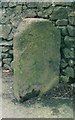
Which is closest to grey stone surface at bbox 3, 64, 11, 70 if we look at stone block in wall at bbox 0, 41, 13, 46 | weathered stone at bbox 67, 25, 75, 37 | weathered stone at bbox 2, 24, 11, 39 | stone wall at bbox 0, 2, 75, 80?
stone wall at bbox 0, 2, 75, 80

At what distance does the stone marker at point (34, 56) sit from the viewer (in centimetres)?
419

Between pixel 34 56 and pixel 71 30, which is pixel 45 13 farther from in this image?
pixel 34 56

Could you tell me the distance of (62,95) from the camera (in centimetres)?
449

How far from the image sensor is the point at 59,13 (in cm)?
486

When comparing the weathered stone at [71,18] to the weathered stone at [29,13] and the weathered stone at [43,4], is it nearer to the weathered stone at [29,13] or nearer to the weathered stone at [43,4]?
the weathered stone at [43,4]

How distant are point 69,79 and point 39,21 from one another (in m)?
1.17

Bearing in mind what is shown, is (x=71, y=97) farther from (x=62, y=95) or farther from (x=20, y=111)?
(x=20, y=111)

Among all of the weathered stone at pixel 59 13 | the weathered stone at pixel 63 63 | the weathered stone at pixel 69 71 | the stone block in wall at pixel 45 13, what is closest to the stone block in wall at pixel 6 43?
the stone block in wall at pixel 45 13

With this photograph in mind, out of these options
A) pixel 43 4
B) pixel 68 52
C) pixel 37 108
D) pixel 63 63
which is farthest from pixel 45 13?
pixel 37 108

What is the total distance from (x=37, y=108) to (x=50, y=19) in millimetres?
1605

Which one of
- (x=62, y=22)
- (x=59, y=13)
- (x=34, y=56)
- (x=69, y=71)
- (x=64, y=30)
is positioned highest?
(x=59, y=13)

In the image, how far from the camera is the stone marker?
4.19 metres

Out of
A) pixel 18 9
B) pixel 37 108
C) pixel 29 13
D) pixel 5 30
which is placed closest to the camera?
pixel 37 108

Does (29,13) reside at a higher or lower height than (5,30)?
higher
